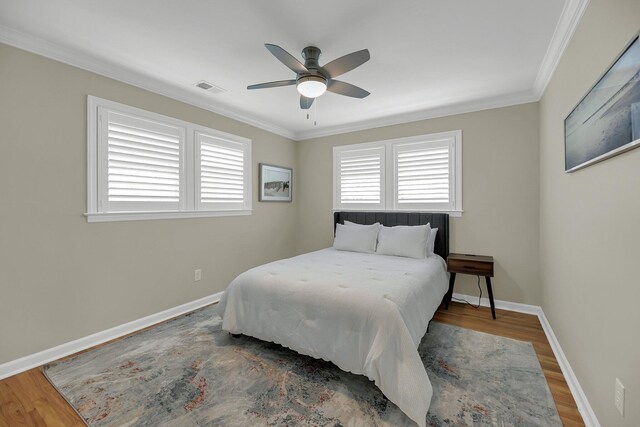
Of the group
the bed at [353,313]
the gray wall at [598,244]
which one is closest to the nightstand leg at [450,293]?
the bed at [353,313]

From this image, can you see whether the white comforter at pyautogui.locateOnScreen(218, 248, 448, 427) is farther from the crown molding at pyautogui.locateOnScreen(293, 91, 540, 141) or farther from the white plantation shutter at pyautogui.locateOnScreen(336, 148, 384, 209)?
the crown molding at pyautogui.locateOnScreen(293, 91, 540, 141)

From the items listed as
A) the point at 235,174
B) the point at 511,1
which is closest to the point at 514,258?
the point at 511,1

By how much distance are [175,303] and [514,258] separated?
13.2 ft

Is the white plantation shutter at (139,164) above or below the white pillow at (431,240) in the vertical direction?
above

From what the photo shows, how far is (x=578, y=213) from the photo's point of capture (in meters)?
1.89

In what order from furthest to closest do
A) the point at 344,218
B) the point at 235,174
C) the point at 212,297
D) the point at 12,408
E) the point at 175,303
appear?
the point at 344,218 → the point at 235,174 → the point at 212,297 → the point at 175,303 → the point at 12,408

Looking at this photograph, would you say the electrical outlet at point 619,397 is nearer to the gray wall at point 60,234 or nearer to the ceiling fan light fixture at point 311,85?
the ceiling fan light fixture at point 311,85

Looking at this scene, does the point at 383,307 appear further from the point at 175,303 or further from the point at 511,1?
the point at 175,303

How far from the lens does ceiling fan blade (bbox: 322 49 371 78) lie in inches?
77.9

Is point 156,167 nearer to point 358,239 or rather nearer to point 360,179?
point 358,239

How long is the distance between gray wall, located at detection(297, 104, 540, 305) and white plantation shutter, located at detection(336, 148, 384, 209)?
774 mm

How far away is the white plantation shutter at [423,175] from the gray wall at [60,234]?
292 centimetres

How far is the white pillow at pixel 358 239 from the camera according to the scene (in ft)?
12.3

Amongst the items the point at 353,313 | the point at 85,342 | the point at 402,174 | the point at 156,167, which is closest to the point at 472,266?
the point at 402,174
